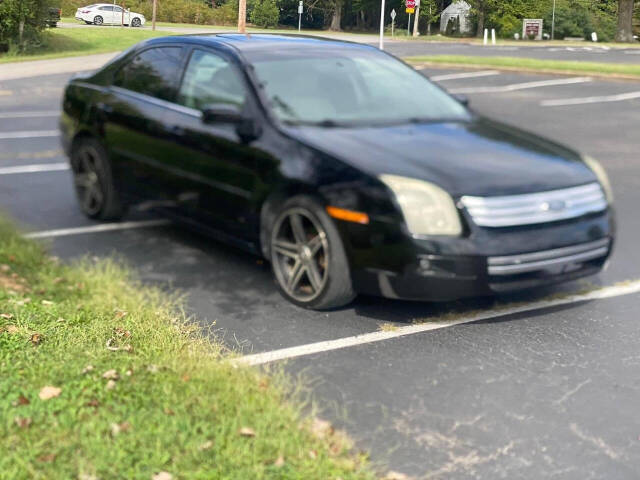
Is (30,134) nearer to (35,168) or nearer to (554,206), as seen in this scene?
(35,168)

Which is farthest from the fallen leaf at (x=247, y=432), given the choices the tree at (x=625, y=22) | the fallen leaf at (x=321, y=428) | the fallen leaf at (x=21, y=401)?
the tree at (x=625, y=22)


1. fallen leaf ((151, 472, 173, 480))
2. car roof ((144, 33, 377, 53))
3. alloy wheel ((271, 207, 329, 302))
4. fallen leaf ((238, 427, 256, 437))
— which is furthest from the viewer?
car roof ((144, 33, 377, 53))

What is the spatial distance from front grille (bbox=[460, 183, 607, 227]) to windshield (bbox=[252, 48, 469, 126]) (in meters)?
1.21

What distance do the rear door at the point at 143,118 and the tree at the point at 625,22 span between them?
54.7m

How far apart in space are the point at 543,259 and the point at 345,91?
6.36 feet

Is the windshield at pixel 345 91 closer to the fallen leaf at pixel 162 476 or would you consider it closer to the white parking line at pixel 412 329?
the white parking line at pixel 412 329

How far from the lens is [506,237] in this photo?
5.04 meters

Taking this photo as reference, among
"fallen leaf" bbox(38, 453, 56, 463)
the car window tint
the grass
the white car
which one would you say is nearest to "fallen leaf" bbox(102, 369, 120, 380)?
the grass

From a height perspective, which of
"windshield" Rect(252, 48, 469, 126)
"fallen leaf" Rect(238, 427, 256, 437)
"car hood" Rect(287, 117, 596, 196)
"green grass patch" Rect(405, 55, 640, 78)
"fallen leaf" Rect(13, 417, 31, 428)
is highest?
"green grass patch" Rect(405, 55, 640, 78)

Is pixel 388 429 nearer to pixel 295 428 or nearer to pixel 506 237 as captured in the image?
pixel 295 428

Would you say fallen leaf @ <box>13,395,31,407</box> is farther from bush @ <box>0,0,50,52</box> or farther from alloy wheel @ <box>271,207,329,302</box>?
bush @ <box>0,0,50,52</box>

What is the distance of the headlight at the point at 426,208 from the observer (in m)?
5.02

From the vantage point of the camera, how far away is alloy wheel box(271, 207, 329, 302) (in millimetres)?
5523

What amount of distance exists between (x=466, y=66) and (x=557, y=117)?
10314mm
